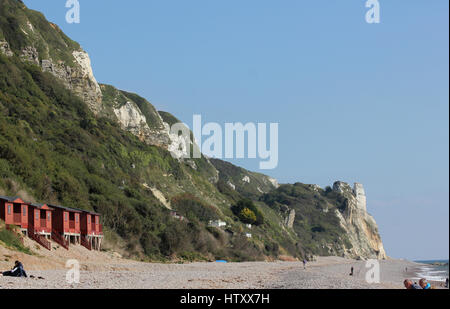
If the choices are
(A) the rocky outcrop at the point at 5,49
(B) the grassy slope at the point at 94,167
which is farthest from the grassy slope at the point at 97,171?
(A) the rocky outcrop at the point at 5,49

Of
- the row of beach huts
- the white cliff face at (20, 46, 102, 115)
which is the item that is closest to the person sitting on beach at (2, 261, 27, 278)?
the row of beach huts

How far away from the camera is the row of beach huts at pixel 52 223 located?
37.8 metres

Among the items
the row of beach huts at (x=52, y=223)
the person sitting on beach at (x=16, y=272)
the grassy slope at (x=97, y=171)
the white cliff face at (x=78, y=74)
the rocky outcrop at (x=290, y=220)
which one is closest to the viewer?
the person sitting on beach at (x=16, y=272)

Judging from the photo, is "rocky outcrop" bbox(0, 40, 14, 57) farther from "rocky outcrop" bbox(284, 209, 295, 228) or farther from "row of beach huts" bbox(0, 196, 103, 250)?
"rocky outcrop" bbox(284, 209, 295, 228)

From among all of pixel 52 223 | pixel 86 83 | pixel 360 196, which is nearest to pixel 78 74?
pixel 86 83

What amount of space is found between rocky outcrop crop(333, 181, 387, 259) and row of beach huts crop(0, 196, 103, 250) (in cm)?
10441

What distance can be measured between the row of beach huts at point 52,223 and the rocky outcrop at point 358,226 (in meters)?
104

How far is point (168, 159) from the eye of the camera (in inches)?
3413

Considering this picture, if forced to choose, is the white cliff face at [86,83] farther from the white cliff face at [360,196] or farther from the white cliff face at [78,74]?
the white cliff face at [360,196]

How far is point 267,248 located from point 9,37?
46204mm

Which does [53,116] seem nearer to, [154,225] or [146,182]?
[146,182]

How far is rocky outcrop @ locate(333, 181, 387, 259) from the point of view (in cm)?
15575

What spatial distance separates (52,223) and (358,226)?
13636cm

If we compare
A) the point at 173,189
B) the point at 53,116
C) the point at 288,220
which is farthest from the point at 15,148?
the point at 288,220
